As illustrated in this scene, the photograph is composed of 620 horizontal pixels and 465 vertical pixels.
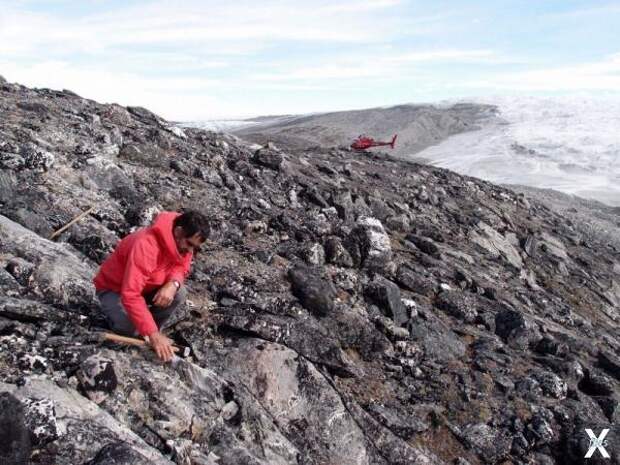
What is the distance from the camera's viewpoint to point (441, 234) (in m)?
16.5

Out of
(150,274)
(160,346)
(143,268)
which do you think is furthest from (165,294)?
(160,346)

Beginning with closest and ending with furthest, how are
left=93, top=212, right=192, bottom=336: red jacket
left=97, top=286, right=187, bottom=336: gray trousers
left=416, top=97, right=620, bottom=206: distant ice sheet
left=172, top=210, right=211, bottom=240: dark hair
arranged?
left=93, top=212, right=192, bottom=336: red jacket, left=172, top=210, right=211, bottom=240: dark hair, left=97, top=286, right=187, bottom=336: gray trousers, left=416, top=97, right=620, bottom=206: distant ice sheet

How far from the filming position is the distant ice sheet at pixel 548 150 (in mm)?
67500

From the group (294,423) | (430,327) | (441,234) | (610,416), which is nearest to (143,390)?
(294,423)

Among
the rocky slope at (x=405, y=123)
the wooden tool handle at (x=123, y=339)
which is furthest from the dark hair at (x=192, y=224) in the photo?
the rocky slope at (x=405, y=123)

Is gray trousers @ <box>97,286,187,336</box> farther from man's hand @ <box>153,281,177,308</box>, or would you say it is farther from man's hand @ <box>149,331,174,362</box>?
man's hand @ <box>149,331,174,362</box>

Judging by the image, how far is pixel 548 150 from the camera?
8669 centimetres

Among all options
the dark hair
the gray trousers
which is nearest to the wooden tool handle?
the gray trousers

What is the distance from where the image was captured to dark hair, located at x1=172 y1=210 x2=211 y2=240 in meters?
5.40

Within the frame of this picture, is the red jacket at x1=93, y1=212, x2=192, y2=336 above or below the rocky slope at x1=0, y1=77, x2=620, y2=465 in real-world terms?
above

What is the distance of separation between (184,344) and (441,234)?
10978 millimetres
